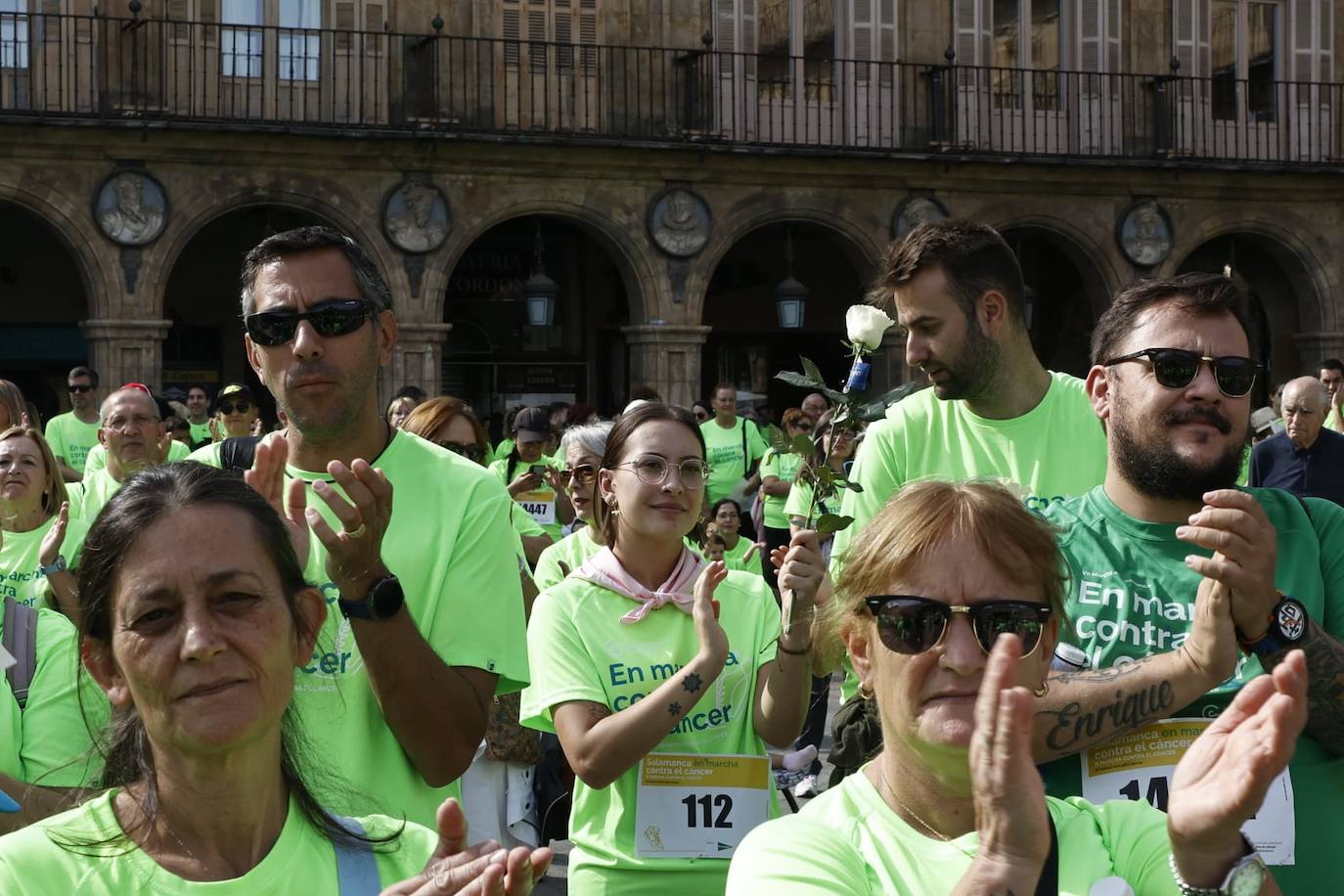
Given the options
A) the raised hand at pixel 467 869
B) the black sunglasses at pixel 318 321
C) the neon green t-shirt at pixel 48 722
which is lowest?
the neon green t-shirt at pixel 48 722

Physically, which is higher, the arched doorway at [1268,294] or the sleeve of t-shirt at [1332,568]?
the arched doorway at [1268,294]

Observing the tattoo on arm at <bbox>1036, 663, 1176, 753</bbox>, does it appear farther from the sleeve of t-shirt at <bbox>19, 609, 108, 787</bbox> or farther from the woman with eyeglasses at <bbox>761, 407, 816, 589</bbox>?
the woman with eyeglasses at <bbox>761, 407, 816, 589</bbox>

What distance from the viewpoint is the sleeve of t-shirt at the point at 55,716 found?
4383 millimetres

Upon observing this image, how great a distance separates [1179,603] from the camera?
3.61m

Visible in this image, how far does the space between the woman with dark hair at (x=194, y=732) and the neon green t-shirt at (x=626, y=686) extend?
Answer: 1708 mm

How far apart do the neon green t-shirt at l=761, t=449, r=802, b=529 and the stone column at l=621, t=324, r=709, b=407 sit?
7.61m

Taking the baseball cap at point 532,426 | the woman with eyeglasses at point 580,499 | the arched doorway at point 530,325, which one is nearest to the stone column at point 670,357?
the arched doorway at point 530,325

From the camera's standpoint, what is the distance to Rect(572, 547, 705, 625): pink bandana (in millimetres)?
4609

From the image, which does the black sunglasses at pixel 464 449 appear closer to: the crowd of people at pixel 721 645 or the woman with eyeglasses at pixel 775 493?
the crowd of people at pixel 721 645

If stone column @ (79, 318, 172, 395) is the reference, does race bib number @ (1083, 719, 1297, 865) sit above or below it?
below

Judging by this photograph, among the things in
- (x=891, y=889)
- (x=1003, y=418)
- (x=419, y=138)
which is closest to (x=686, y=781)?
(x=1003, y=418)

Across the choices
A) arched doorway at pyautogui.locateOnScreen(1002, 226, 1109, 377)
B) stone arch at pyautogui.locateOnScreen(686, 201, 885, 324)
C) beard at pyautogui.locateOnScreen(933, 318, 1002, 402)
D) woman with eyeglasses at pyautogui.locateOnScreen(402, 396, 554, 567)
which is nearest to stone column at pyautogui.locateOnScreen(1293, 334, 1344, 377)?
arched doorway at pyautogui.locateOnScreen(1002, 226, 1109, 377)

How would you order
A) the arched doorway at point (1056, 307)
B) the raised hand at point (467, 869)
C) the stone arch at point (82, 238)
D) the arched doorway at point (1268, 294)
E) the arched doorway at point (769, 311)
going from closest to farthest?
the raised hand at point (467, 869)
the stone arch at point (82, 238)
the arched doorway at point (769, 311)
the arched doorway at point (1268, 294)
the arched doorway at point (1056, 307)

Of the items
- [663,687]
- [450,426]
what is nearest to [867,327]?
[663,687]
